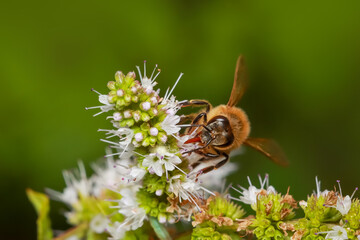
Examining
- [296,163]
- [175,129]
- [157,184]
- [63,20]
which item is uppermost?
[63,20]

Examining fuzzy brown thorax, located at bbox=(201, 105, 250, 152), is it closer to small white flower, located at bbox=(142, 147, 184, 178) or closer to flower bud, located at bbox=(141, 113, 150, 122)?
small white flower, located at bbox=(142, 147, 184, 178)

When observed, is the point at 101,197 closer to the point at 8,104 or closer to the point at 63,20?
the point at 8,104

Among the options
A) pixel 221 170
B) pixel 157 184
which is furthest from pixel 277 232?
pixel 221 170

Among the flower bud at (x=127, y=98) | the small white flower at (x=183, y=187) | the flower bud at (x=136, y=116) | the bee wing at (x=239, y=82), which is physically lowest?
the small white flower at (x=183, y=187)

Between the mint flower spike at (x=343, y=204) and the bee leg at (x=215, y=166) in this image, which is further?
the bee leg at (x=215, y=166)

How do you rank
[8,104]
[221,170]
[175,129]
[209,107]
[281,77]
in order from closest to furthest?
→ [175,129] < [209,107] < [221,170] < [8,104] < [281,77]

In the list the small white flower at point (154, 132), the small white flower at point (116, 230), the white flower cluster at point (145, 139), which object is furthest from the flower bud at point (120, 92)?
the small white flower at point (116, 230)

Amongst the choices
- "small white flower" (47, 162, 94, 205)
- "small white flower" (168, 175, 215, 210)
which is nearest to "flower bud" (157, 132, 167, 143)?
"small white flower" (168, 175, 215, 210)

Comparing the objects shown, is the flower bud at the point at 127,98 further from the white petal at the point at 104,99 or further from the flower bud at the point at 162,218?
the flower bud at the point at 162,218

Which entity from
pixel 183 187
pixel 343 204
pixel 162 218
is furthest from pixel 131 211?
pixel 343 204
